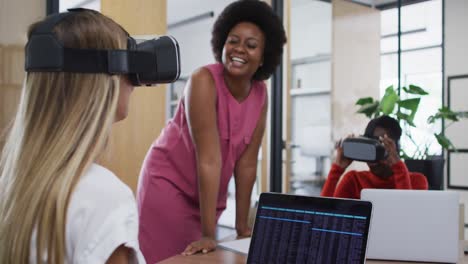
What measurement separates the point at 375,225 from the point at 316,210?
0.30m

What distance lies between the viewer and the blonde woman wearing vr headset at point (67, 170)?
26.6 inches

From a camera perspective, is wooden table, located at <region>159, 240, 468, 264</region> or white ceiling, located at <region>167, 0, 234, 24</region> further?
white ceiling, located at <region>167, 0, 234, 24</region>

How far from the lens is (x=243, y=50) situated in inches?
67.2

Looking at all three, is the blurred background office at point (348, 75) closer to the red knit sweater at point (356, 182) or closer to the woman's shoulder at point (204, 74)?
the red knit sweater at point (356, 182)

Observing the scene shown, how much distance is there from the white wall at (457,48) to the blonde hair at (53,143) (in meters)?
3.83

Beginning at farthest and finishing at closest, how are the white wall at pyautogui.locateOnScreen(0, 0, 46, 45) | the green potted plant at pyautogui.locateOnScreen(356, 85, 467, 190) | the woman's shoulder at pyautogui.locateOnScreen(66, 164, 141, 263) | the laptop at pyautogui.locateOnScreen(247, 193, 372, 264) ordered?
1. the green potted plant at pyautogui.locateOnScreen(356, 85, 467, 190)
2. the white wall at pyautogui.locateOnScreen(0, 0, 46, 45)
3. the laptop at pyautogui.locateOnScreen(247, 193, 372, 264)
4. the woman's shoulder at pyautogui.locateOnScreen(66, 164, 141, 263)

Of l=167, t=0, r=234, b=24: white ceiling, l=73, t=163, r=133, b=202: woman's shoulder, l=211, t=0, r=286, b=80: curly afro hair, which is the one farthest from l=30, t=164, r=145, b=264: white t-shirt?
l=167, t=0, r=234, b=24: white ceiling

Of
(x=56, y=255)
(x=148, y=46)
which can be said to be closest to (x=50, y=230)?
(x=56, y=255)

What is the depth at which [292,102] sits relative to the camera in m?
4.11

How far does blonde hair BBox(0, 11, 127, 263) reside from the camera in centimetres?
68

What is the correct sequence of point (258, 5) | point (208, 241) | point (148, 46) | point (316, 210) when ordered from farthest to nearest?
point (258, 5)
point (208, 241)
point (316, 210)
point (148, 46)

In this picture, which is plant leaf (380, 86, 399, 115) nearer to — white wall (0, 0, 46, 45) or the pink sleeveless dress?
the pink sleeveless dress

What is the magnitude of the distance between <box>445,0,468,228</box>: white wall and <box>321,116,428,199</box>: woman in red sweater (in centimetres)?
226

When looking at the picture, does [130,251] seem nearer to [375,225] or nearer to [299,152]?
[375,225]
